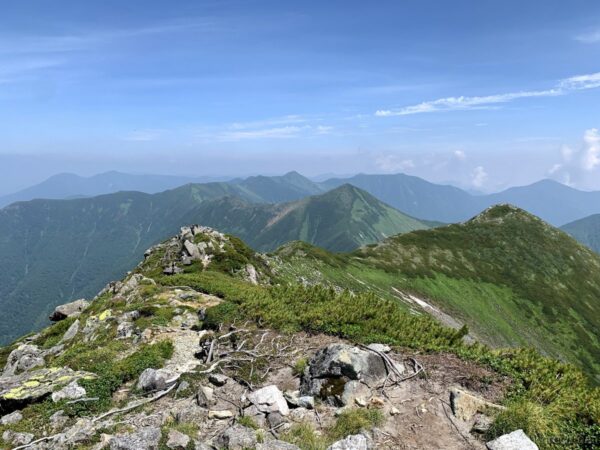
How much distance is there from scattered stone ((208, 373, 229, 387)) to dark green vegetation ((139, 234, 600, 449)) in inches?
187

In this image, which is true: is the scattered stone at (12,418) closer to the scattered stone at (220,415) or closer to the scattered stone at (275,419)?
the scattered stone at (220,415)

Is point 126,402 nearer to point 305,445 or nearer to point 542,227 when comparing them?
point 305,445

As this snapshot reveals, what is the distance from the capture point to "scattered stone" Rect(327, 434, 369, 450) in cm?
1133

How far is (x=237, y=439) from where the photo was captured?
1191cm

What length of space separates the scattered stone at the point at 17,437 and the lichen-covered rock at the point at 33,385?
2162 millimetres

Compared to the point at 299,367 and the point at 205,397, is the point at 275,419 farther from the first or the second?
the point at 299,367

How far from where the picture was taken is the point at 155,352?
20156mm

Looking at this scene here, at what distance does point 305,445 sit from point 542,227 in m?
186

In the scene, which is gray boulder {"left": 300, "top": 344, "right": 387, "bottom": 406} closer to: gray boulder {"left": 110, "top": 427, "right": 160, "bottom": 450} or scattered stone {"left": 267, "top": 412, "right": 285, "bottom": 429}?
scattered stone {"left": 267, "top": 412, "right": 285, "bottom": 429}

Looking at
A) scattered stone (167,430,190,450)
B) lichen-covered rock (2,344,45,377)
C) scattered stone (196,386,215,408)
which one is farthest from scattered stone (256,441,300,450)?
lichen-covered rock (2,344,45,377)

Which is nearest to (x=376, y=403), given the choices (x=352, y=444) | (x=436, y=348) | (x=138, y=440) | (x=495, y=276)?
(x=352, y=444)

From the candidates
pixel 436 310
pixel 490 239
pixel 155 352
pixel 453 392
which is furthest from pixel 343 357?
pixel 490 239

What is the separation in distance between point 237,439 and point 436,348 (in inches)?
369

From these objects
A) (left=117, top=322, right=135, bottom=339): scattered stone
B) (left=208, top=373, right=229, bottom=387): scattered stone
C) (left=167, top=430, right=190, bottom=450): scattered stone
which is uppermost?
(left=167, top=430, right=190, bottom=450): scattered stone
